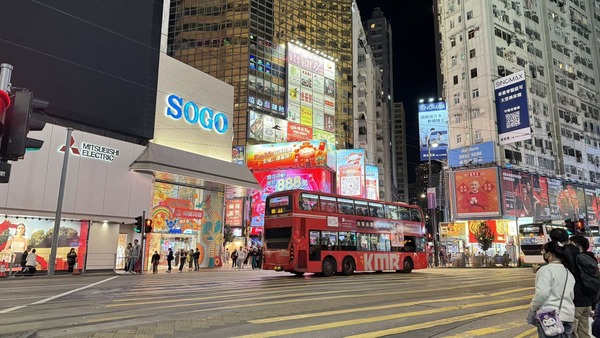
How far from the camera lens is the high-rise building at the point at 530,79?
48.8 meters

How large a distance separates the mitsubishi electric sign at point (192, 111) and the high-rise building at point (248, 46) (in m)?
24.4

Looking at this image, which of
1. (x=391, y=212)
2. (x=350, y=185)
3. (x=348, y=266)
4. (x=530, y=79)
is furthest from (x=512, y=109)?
(x=348, y=266)

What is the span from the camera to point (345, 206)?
69.3ft

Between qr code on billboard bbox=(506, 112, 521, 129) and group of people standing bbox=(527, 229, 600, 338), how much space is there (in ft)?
130

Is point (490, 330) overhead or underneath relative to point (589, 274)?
underneath

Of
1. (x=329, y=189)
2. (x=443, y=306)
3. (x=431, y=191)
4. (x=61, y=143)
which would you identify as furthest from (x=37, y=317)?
(x=329, y=189)

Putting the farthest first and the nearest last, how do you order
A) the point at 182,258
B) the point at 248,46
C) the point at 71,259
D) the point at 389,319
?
the point at 248,46 < the point at 182,258 < the point at 71,259 < the point at 389,319

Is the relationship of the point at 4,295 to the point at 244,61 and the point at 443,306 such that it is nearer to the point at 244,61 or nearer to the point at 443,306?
the point at 443,306

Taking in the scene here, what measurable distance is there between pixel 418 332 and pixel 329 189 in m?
36.8

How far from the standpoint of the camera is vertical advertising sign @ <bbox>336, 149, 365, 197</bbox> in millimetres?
46156

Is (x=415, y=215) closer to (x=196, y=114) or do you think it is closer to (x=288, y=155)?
(x=196, y=114)

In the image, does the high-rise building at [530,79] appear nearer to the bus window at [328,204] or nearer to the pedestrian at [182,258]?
the bus window at [328,204]

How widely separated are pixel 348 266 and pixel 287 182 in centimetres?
2279

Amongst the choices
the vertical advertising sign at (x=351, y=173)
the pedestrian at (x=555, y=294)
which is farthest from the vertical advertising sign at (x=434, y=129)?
the pedestrian at (x=555, y=294)
